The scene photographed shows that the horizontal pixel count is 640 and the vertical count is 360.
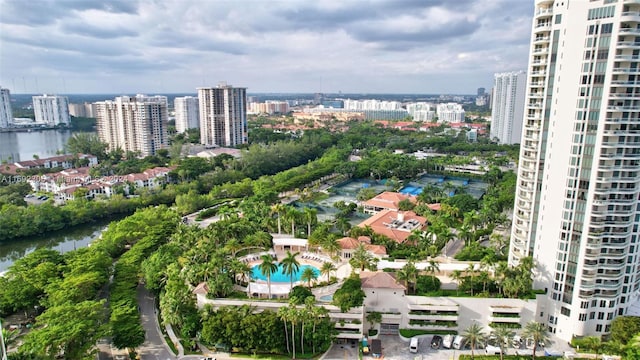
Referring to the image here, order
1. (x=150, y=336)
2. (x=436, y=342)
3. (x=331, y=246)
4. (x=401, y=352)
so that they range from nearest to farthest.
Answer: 1. (x=401, y=352)
2. (x=436, y=342)
3. (x=150, y=336)
4. (x=331, y=246)

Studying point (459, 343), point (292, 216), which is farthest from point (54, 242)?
point (459, 343)

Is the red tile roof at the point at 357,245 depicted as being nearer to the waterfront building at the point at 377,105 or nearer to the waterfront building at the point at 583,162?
the waterfront building at the point at 583,162

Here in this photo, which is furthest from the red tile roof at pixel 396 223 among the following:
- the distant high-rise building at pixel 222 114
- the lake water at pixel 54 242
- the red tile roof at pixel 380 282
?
the distant high-rise building at pixel 222 114

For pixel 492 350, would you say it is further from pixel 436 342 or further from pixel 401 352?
pixel 401 352

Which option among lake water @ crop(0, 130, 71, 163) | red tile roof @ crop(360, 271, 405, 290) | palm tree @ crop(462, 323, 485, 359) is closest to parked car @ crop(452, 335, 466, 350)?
palm tree @ crop(462, 323, 485, 359)

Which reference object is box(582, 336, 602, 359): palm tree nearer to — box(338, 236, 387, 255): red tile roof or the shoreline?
box(338, 236, 387, 255): red tile roof
